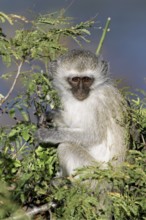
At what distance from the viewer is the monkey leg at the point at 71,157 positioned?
6.53 m

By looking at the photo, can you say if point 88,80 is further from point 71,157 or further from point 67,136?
point 71,157

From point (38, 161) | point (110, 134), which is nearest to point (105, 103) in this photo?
point (110, 134)

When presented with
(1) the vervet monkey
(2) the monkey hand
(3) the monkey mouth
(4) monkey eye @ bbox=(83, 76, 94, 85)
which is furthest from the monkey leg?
(4) monkey eye @ bbox=(83, 76, 94, 85)

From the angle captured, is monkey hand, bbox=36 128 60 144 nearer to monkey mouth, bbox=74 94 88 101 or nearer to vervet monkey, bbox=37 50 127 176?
vervet monkey, bbox=37 50 127 176

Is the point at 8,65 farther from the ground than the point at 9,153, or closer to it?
farther from the ground

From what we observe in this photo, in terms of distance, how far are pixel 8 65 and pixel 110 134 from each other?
261cm

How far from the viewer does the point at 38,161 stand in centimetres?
512

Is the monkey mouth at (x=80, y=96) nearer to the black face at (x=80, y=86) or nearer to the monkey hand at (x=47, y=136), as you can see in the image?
the black face at (x=80, y=86)

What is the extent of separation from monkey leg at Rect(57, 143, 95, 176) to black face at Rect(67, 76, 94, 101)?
66 centimetres

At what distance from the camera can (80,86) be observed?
22.5 ft

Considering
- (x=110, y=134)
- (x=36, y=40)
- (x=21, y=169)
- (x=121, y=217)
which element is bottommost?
(x=121, y=217)

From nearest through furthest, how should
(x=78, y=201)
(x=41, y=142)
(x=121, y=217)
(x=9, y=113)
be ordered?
(x=78, y=201) → (x=121, y=217) → (x=9, y=113) → (x=41, y=142)

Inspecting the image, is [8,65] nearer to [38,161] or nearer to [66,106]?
[38,161]

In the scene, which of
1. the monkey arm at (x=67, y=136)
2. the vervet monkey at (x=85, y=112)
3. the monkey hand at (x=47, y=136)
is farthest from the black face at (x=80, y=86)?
the monkey hand at (x=47, y=136)
